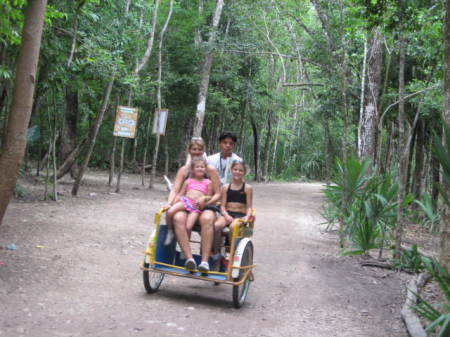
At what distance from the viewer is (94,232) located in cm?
962

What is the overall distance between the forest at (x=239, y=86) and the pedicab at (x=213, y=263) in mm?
1794

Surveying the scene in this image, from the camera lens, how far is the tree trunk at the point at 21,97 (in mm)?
5898

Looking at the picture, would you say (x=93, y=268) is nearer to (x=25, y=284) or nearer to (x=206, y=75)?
(x=25, y=284)

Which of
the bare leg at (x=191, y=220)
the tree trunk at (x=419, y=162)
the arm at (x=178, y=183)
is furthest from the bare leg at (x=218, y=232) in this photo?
the tree trunk at (x=419, y=162)

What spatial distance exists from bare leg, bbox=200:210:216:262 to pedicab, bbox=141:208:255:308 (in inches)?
8.4

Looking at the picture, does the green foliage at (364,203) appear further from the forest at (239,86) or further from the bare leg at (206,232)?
the bare leg at (206,232)

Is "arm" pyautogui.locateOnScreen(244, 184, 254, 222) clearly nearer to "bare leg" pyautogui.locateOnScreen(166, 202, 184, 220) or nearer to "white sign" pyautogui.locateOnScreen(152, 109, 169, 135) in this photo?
"bare leg" pyautogui.locateOnScreen(166, 202, 184, 220)

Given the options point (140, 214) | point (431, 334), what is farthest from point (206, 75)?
point (431, 334)

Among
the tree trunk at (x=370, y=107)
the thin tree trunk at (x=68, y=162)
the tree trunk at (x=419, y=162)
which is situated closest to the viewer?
the tree trunk at (x=370, y=107)

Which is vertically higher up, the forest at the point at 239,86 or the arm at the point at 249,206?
the forest at the point at 239,86

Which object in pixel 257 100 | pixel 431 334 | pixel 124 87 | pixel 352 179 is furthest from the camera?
pixel 257 100

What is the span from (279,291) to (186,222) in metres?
1.89

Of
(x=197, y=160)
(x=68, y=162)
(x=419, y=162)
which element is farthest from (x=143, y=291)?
(x=419, y=162)

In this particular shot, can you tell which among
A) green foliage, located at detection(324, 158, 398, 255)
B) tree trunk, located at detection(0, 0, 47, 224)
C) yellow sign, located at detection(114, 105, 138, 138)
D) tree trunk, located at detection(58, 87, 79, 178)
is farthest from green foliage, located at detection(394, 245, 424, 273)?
tree trunk, located at detection(58, 87, 79, 178)
